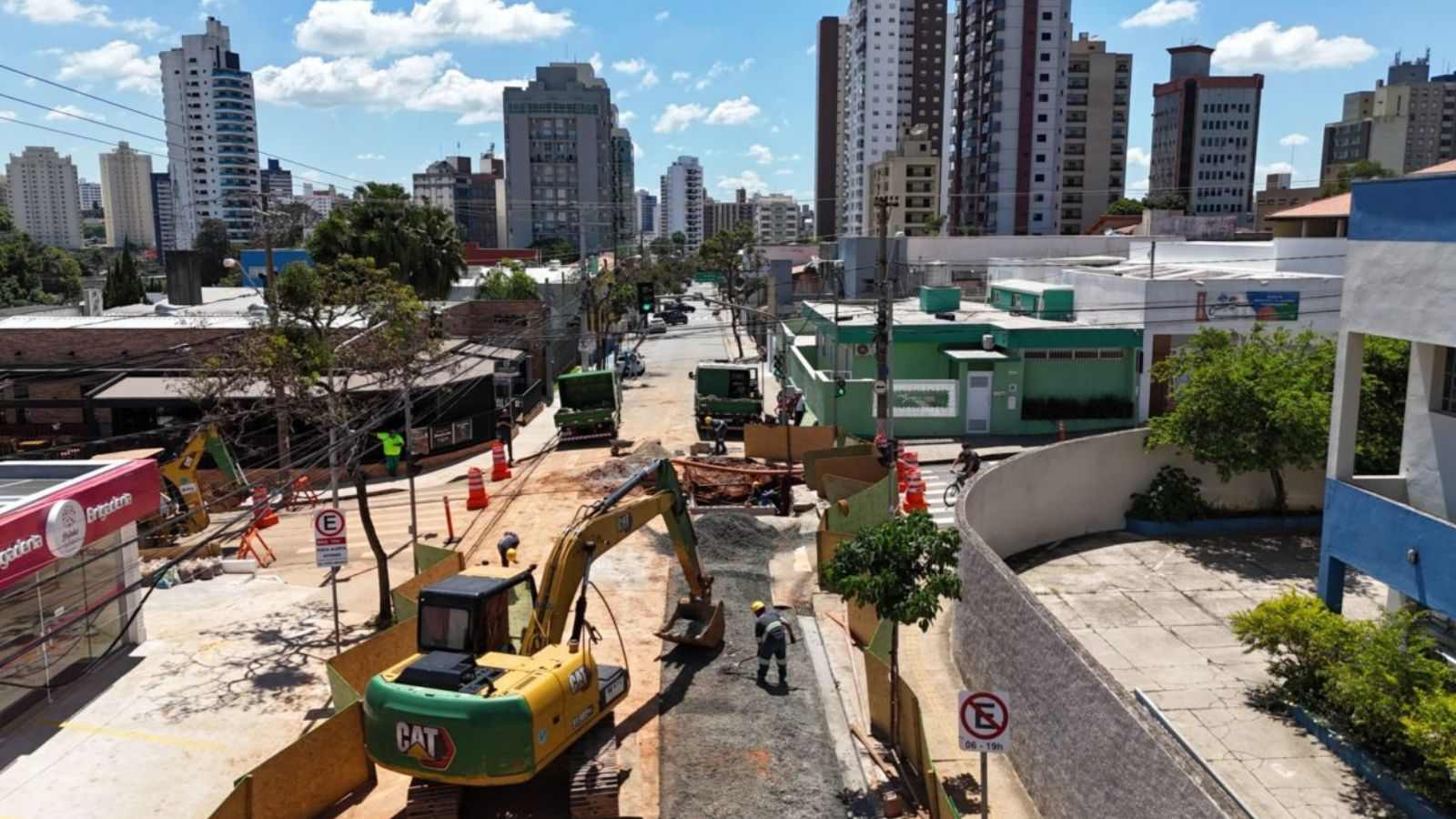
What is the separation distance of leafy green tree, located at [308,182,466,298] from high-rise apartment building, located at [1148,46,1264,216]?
117106 millimetres

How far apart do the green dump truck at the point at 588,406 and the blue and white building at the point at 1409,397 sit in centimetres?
2391

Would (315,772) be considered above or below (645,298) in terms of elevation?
below

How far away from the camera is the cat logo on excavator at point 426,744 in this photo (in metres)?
11.0

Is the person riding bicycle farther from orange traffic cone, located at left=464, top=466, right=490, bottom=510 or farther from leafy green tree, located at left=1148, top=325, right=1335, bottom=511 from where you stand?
orange traffic cone, located at left=464, top=466, right=490, bottom=510

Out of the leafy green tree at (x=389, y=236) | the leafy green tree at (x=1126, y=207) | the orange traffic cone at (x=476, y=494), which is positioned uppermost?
the leafy green tree at (x=1126, y=207)

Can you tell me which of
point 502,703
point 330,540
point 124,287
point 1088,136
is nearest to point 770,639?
point 502,703

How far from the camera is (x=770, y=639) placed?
51.4 ft

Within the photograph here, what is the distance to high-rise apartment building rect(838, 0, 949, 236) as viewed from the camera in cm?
14412

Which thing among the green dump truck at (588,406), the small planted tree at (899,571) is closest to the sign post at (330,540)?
the small planted tree at (899,571)

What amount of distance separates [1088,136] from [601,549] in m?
120

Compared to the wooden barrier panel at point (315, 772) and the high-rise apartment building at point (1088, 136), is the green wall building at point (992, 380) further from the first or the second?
the high-rise apartment building at point (1088, 136)

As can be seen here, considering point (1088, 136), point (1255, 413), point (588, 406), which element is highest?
point (1088, 136)

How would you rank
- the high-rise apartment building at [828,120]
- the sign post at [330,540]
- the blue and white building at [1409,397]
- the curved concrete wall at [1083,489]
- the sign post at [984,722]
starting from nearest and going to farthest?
1. the sign post at [984,722]
2. the blue and white building at [1409,397]
3. the sign post at [330,540]
4. the curved concrete wall at [1083,489]
5. the high-rise apartment building at [828,120]

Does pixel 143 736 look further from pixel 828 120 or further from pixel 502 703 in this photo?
pixel 828 120
